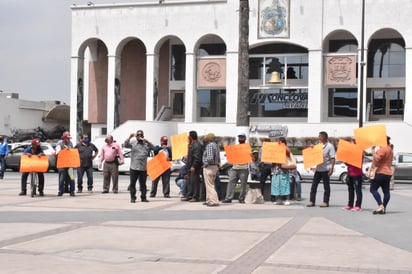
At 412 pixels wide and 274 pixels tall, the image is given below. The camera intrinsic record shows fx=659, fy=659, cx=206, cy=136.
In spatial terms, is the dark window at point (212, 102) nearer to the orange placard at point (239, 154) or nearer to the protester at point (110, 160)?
the protester at point (110, 160)

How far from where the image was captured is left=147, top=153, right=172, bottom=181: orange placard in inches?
738

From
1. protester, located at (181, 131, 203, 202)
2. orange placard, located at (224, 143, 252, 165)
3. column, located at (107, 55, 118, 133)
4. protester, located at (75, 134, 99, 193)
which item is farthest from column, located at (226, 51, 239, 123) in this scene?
orange placard, located at (224, 143, 252, 165)

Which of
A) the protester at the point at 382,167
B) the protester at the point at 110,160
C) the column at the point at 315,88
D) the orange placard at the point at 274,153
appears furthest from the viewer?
the column at the point at 315,88

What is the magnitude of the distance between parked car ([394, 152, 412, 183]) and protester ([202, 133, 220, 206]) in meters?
18.0

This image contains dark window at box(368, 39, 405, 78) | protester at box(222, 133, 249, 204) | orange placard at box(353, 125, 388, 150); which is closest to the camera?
orange placard at box(353, 125, 388, 150)

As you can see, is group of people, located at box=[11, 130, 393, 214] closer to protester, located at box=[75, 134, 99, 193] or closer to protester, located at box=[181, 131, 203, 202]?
protester, located at box=[181, 131, 203, 202]

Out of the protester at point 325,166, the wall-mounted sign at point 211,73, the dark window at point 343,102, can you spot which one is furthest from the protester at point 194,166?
the dark window at point 343,102

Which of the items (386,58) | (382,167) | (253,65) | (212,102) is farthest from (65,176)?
(386,58)

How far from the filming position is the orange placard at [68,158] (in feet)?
63.1

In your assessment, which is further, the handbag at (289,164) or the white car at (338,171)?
the white car at (338,171)

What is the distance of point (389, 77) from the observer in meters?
46.5

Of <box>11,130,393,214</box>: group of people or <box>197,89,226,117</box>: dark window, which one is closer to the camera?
<box>11,130,393,214</box>: group of people

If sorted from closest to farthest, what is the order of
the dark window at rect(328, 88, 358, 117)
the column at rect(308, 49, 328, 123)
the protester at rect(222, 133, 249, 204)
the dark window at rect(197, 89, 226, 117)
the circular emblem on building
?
the protester at rect(222, 133, 249, 204) → the column at rect(308, 49, 328, 123) → the dark window at rect(328, 88, 358, 117) → the circular emblem on building → the dark window at rect(197, 89, 226, 117)

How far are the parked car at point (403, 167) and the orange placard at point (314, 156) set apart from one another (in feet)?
55.1
